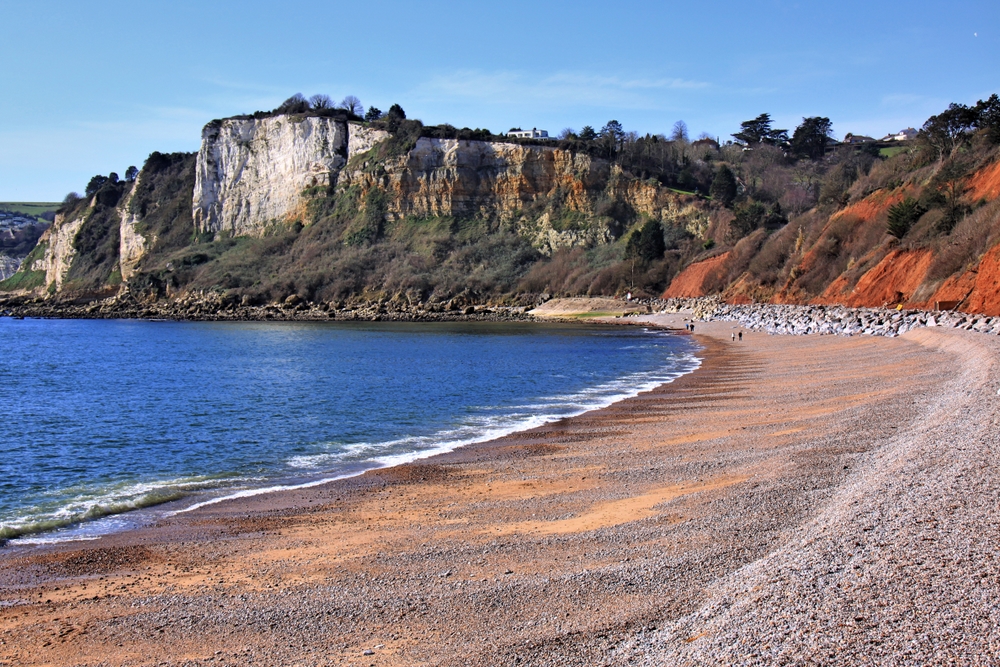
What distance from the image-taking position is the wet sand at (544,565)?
5.30 m

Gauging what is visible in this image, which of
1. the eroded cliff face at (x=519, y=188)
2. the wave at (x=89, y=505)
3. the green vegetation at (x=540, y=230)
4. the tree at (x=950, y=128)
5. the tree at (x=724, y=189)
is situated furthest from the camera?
the eroded cliff face at (x=519, y=188)

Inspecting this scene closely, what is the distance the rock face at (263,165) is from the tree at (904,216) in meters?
74.4

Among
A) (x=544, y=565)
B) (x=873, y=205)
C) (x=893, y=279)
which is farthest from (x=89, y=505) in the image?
(x=873, y=205)

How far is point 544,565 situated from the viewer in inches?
283

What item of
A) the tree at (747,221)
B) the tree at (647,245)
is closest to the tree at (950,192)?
the tree at (747,221)

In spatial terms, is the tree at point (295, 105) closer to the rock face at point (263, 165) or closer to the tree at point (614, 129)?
the rock face at point (263, 165)

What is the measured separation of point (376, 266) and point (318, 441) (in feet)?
257

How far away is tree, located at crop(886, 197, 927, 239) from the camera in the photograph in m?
41.3

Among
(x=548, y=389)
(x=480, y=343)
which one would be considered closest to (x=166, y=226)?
(x=480, y=343)

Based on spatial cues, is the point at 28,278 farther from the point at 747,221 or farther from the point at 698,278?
the point at 747,221

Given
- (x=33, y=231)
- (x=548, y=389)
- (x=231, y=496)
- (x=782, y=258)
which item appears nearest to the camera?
(x=231, y=496)

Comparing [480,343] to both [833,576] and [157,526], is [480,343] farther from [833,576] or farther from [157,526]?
[833,576]

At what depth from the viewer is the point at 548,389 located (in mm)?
24266

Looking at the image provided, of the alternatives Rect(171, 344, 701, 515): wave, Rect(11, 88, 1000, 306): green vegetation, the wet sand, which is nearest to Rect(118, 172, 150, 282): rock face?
Rect(11, 88, 1000, 306): green vegetation
